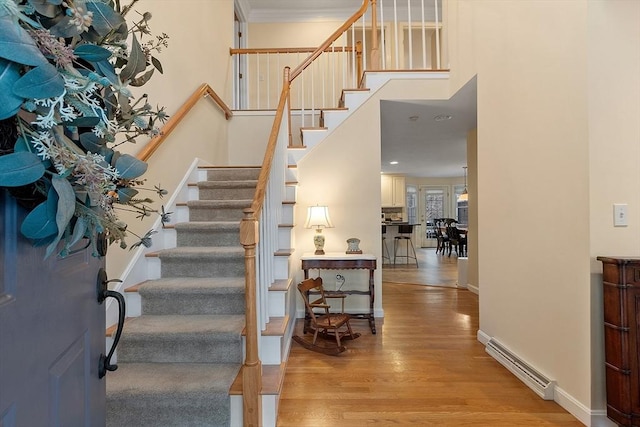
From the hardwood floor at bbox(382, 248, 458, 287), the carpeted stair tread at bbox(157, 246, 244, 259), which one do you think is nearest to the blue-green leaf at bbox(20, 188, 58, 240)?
the carpeted stair tread at bbox(157, 246, 244, 259)

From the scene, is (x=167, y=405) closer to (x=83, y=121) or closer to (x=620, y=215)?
(x=83, y=121)

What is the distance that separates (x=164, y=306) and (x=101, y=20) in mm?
2057

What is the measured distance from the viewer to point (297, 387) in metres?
2.16

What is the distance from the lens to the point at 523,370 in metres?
2.19

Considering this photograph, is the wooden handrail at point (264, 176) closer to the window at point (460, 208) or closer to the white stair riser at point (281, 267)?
the white stair riser at point (281, 267)

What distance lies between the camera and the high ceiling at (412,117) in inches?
145

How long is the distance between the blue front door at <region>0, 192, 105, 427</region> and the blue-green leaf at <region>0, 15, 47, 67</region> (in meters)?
0.26

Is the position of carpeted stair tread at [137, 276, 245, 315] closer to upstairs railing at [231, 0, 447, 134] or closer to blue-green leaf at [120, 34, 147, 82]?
blue-green leaf at [120, 34, 147, 82]

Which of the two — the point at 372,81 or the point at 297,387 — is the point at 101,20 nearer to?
the point at 297,387

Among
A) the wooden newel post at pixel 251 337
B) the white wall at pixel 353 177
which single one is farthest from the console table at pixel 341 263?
the wooden newel post at pixel 251 337

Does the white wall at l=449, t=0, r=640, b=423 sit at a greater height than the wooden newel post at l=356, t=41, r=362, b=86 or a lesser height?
lesser

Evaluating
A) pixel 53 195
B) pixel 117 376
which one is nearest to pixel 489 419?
pixel 117 376

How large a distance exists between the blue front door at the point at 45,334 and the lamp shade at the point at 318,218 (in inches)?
102

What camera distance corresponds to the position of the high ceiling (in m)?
3.68
